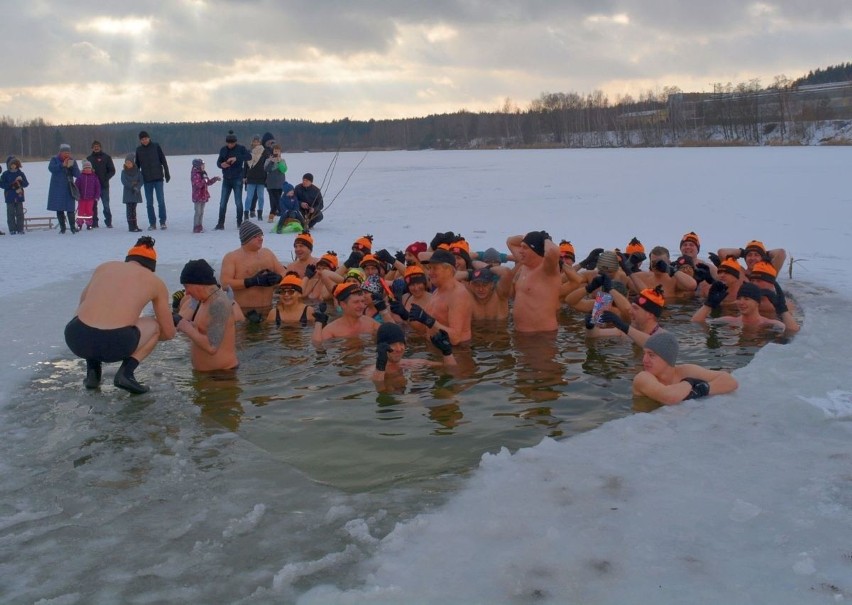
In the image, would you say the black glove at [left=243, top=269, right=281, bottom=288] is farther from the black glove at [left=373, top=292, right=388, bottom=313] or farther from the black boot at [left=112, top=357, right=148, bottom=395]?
A: the black boot at [left=112, top=357, right=148, bottom=395]

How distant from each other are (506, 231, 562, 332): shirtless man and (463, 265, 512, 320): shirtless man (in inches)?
10.2

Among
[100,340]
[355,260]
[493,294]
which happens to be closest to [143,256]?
[100,340]

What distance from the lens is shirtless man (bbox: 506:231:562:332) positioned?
7.11m

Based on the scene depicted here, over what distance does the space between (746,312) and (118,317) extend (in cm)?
569

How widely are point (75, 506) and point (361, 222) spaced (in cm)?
1284

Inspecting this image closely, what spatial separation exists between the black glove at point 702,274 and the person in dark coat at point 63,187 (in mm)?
11030

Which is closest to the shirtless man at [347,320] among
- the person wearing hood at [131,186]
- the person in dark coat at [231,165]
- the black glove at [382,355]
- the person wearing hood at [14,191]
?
the black glove at [382,355]

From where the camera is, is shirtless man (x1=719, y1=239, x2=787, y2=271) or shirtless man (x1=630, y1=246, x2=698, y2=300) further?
shirtless man (x1=630, y1=246, x2=698, y2=300)

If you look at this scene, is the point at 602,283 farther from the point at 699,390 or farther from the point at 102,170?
the point at 102,170

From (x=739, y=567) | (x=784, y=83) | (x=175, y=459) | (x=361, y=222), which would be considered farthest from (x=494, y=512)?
(x=784, y=83)

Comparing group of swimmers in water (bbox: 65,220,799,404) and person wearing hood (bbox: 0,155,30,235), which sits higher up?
person wearing hood (bbox: 0,155,30,235)

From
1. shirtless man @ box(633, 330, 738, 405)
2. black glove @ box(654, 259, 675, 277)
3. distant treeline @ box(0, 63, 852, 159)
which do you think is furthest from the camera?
distant treeline @ box(0, 63, 852, 159)

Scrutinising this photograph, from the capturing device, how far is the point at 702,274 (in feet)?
30.9

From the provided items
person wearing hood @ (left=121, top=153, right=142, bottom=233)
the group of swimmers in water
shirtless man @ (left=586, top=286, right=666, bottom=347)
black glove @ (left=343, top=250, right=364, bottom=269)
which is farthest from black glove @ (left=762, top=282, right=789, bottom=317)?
person wearing hood @ (left=121, top=153, right=142, bottom=233)
